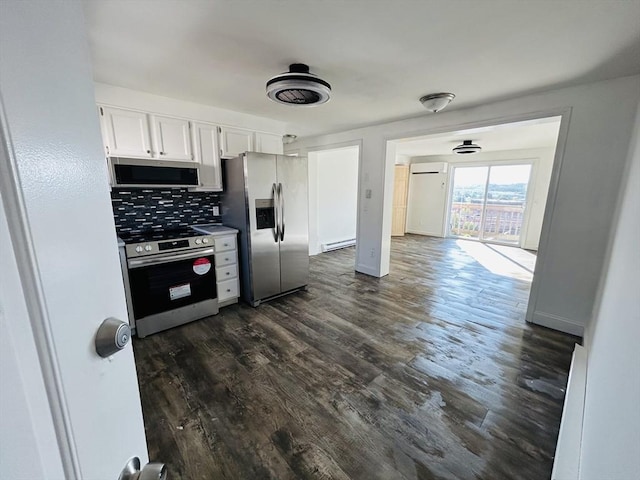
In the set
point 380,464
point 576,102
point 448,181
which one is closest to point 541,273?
point 576,102

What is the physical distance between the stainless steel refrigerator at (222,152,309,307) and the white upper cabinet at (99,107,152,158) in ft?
2.84

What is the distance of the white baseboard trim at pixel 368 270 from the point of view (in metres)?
4.43

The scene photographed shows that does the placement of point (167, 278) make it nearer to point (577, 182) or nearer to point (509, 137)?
point (577, 182)

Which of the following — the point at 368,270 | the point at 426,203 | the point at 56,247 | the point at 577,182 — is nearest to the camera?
the point at 56,247

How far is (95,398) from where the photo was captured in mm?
437

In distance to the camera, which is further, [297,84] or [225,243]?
[225,243]

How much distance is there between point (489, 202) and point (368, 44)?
21.9ft

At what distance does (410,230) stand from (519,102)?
5943 mm

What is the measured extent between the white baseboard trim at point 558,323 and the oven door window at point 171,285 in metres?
3.56

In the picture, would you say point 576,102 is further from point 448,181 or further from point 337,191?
point 448,181

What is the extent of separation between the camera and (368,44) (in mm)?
1815

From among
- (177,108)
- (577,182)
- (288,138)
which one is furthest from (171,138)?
(577,182)

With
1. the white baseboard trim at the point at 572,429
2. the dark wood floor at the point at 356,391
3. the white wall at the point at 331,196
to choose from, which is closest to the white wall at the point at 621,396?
the white baseboard trim at the point at 572,429

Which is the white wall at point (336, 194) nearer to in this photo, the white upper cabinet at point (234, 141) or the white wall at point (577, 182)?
the white upper cabinet at point (234, 141)
